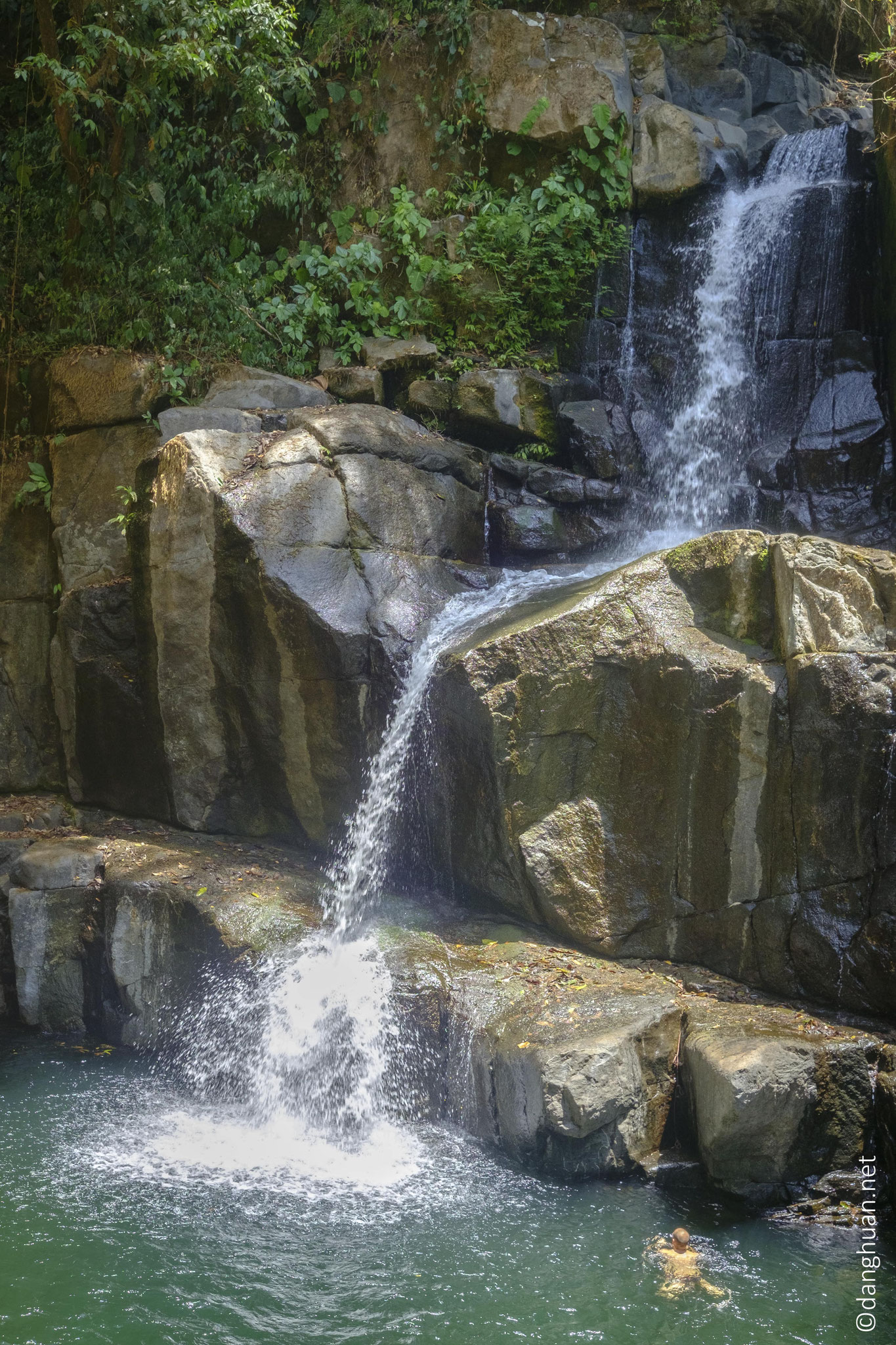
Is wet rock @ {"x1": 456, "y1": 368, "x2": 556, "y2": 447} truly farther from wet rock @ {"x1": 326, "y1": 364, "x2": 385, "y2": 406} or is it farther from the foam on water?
the foam on water

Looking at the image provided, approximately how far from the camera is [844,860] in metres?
5.00

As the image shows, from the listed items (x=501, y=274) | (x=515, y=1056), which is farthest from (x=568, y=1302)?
(x=501, y=274)

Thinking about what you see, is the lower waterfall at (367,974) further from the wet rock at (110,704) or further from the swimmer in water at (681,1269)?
the wet rock at (110,704)

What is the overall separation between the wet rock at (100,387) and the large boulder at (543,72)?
13.5 feet

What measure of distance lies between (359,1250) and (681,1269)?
1.26 metres

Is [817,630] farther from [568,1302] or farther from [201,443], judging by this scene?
[201,443]

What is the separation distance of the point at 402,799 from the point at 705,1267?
305 centimetres

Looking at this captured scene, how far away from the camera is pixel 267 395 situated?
8609mm

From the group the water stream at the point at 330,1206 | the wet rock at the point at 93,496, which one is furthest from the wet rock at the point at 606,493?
the wet rock at the point at 93,496

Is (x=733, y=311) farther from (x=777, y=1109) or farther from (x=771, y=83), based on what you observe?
(x=777, y=1109)

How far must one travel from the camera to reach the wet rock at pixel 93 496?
8406mm

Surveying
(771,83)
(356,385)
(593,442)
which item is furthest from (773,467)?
(771,83)

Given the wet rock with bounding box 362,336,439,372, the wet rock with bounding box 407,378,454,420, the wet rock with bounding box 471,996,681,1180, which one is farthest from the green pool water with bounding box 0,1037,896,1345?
the wet rock with bounding box 362,336,439,372

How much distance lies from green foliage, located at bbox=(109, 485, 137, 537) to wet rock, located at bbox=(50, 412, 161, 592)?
0.03 m
